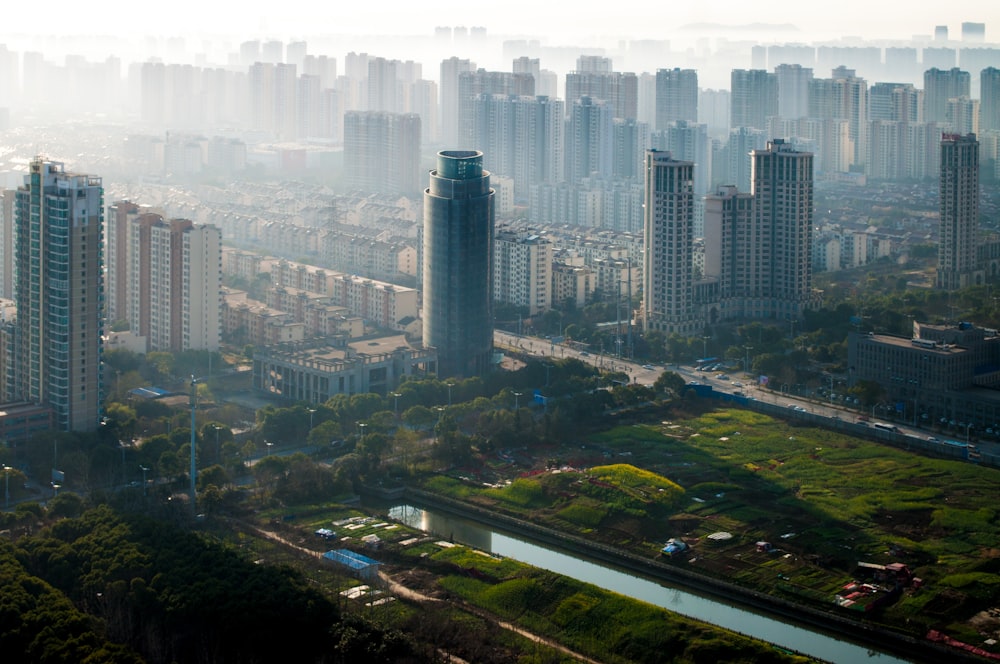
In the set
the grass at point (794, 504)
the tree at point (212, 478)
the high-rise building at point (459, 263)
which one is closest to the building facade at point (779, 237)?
the high-rise building at point (459, 263)

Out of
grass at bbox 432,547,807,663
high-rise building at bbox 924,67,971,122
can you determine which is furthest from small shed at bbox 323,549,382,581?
high-rise building at bbox 924,67,971,122

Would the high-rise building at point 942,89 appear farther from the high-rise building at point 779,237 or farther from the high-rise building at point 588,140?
the high-rise building at point 779,237

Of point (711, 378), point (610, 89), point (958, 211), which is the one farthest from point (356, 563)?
point (610, 89)

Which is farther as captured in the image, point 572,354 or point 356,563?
point 572,354

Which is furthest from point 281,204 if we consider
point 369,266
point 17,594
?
point 17,594

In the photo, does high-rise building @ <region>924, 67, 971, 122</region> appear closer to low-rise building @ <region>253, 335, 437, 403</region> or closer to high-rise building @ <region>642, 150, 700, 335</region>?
high-rise building @ <region>642, 150, 700, 335</region>

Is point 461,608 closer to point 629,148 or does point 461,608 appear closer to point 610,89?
point 629,148
